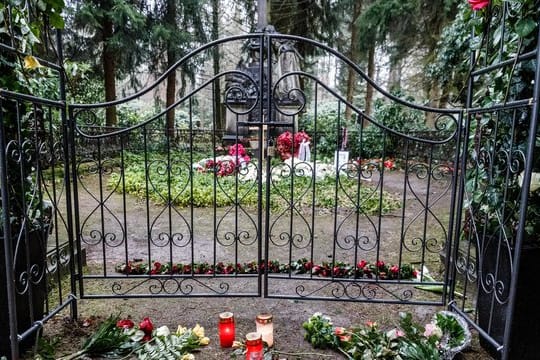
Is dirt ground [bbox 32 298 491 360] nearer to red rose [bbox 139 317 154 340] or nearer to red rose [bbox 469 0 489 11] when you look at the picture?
red rose [bbox 139 317 154 340]

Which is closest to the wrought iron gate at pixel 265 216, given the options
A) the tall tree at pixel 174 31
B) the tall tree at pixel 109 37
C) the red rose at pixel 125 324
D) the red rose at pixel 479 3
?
the red rose at pixel 125 324

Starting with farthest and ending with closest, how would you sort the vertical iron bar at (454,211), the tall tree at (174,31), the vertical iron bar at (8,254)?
the tall tree at (174,31)
the vertical iron bar at (454,211)
the vertical iron bar at (8,254)

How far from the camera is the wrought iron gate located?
2.10 m

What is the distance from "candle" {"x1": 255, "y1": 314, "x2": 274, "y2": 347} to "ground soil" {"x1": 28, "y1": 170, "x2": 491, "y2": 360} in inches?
3.1

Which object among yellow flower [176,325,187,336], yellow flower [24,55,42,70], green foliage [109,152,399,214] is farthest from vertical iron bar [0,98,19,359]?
green foliage [109,152,399,214]

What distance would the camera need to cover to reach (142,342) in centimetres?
182

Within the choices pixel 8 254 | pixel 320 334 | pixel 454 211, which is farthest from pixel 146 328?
pixel 454 211

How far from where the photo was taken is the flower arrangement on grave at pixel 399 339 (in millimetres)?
1667

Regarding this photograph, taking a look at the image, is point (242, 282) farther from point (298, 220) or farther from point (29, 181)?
point (298, 220)

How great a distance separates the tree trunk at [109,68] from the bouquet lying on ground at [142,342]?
7963 millimetres

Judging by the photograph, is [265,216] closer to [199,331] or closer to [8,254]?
[199,331]

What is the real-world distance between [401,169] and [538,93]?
23.9 ft

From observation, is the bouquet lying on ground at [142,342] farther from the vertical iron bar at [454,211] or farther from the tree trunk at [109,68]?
the tree trunk at [109,68]

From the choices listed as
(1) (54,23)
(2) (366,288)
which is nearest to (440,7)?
(2) (366,288)
